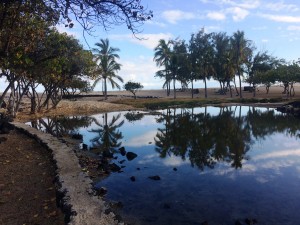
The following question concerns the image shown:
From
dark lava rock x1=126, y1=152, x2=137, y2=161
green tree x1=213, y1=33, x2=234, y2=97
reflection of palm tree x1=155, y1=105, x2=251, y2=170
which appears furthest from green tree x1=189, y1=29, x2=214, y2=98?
dark lava rock x1=126, y1=152, x2=137, y2=161

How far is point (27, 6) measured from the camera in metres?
12.6

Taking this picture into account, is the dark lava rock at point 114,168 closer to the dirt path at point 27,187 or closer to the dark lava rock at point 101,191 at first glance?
the dirt path at point 27,187

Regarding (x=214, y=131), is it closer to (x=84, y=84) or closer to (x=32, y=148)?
(x=32, y=148)

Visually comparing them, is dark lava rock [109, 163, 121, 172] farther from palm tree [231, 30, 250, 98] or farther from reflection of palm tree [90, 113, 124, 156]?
palm tree [231, 30, 250, 98]

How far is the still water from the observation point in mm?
11352

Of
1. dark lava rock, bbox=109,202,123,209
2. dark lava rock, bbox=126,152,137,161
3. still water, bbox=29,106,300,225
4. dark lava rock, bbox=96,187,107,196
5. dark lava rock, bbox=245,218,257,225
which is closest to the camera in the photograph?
dark lava rock, bbox=245,218,257,225

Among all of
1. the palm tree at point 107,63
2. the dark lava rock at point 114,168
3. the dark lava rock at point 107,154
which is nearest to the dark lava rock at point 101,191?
the dark lava rock at point 114,168

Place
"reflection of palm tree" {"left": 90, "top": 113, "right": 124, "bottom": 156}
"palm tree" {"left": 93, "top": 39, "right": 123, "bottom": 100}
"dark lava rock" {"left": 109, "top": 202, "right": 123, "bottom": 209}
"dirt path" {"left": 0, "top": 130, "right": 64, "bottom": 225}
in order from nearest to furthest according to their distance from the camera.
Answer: "dirt path" {"left": 0, "top": 130, "right": 64, "bottom": 225} → "dark lava rock" {"left": 109, "top": 202, "right": 123, "bottom": 209} → "reflection of palm tree" {"left": 90, "top": 113, "right": 124, "bottom": 156} → "palm tree" {"left": 93, "top": 39, "right": 123, "bottom": 100}

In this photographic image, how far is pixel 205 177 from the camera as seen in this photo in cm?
1598

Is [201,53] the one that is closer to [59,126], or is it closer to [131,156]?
[59,126]

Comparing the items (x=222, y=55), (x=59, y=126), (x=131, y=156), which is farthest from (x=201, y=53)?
(x=131, y=156)

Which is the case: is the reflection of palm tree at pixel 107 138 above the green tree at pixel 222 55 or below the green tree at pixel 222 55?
below

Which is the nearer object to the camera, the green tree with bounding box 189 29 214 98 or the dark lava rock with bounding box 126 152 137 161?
the dark lava rock with bounding box 126 152 137 161

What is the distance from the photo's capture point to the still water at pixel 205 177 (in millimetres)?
11352
